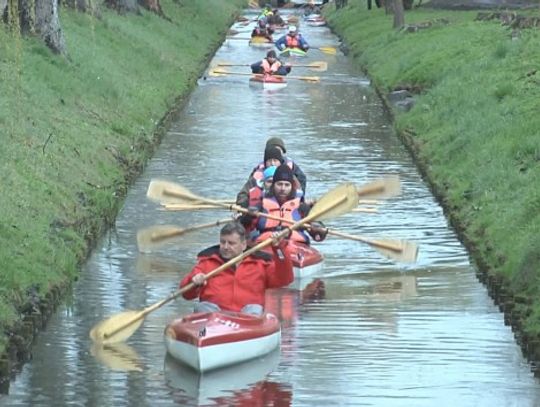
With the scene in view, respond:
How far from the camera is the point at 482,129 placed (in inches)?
970

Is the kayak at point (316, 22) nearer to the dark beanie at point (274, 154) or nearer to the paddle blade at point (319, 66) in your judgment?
the paddle blade at point (319, 66)

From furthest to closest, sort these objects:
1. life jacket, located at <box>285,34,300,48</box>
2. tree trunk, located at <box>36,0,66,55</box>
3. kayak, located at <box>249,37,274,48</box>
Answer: kayak, located at <box>249,37,274,48</box> < life jacket, located at <box>285,34,300,48</box> < tree trunk, located at <box>36,0,66,55</box>

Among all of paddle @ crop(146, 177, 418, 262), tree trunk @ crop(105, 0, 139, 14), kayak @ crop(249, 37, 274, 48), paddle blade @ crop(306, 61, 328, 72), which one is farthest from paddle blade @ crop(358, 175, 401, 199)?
kayak @ crop(249, 37, 274, 48)

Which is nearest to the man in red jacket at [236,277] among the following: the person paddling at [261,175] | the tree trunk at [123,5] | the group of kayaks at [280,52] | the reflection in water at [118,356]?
the reflection in water at [118,356]

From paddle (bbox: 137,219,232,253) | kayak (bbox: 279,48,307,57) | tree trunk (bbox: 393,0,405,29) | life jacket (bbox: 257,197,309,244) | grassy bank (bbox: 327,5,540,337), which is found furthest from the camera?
kayak (bbox: 279,48,307,57)

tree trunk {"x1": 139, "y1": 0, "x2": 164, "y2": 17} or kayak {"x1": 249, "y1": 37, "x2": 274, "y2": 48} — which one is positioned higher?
tree trunk {"x1": 139, "y1": 0, "x2": 164, "y2": 17}

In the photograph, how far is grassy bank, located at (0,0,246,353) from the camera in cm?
1599

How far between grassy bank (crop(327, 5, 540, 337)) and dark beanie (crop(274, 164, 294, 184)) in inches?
88.7

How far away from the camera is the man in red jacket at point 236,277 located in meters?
13.6

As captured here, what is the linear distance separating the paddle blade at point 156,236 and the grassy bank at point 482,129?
336 centimetres

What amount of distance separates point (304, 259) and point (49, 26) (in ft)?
45.6

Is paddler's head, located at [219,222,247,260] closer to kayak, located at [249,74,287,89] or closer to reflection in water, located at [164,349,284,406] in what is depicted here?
reflection in water, located at [164,349,284,406]

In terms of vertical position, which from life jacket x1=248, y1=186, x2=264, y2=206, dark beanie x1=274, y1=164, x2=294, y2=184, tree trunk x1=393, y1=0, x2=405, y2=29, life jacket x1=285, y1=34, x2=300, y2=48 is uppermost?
dark beanie x1=274, y1=164, x2=294, y2=184

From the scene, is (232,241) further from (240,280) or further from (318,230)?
(318,230)
